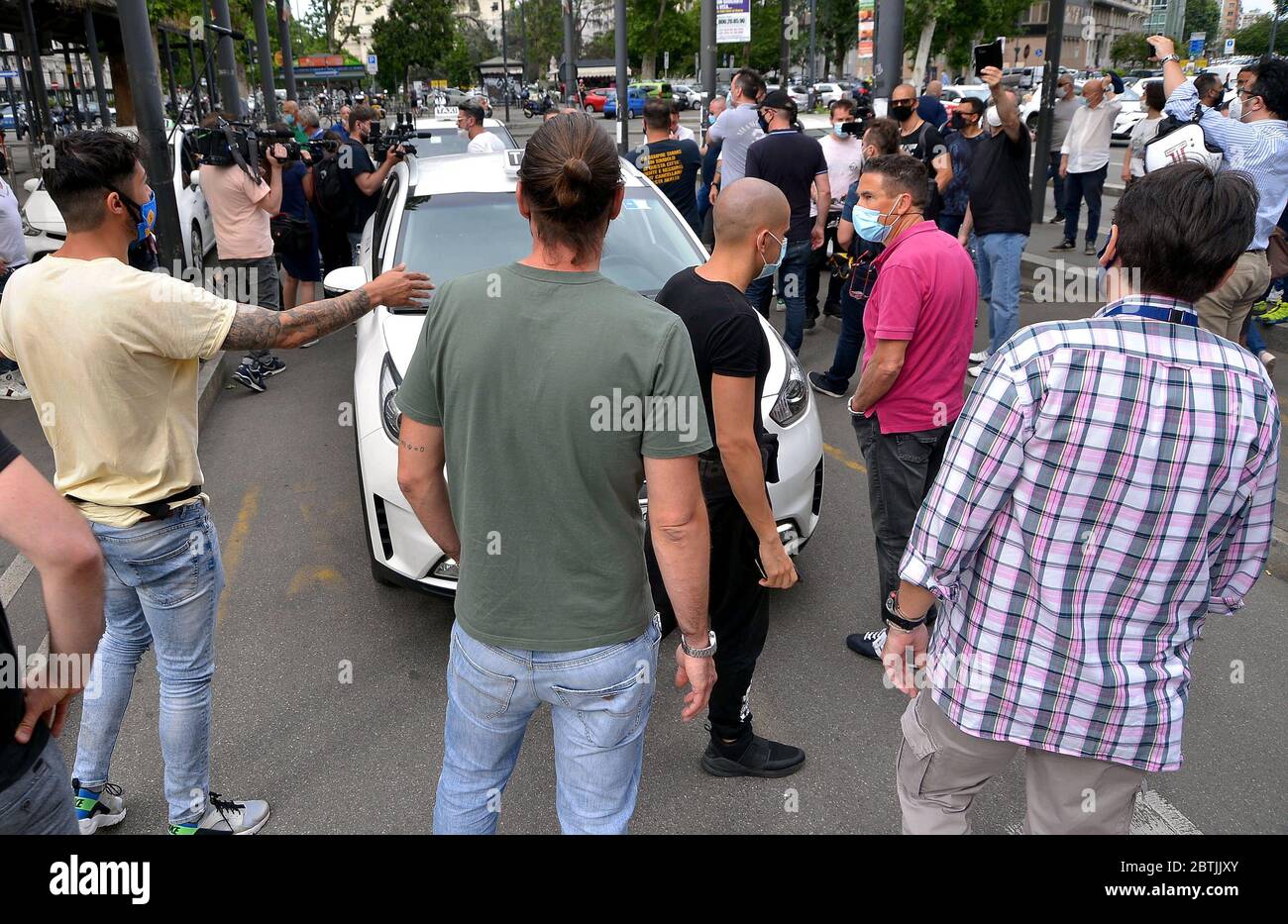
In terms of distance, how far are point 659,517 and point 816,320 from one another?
24.7 ft

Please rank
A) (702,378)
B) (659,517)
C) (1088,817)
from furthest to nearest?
(702,378) < (1088,817) < (659,517)

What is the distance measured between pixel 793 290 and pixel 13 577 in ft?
17.5

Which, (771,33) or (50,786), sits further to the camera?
(771,33)

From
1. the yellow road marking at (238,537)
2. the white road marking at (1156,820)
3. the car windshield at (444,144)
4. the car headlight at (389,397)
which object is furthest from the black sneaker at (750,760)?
the car windshield at (444,144)

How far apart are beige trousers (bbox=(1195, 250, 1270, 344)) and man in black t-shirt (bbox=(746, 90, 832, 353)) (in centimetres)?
282

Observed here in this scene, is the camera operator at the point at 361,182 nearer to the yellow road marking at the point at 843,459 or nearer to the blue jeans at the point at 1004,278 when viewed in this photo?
the yellow road marking at the point at 843,459

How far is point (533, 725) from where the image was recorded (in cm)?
341

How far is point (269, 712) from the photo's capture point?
3.49m

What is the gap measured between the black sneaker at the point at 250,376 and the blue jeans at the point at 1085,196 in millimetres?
9133

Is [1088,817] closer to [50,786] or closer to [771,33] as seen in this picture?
[50,786]

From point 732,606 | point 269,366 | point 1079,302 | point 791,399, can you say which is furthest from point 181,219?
point 1079,302

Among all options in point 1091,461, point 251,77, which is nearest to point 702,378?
point 1091,461

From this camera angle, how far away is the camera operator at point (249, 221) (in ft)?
22.0

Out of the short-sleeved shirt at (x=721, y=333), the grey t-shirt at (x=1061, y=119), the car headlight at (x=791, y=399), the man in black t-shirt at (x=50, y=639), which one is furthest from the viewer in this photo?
the grey t-shirt at (x=1061, y=119)
